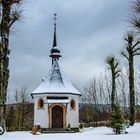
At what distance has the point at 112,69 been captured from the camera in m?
38.1

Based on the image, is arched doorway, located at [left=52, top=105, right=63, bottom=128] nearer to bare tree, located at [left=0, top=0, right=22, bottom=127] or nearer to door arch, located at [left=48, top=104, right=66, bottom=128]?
door arch, located at [left=48, top=104, right=66, bottom=128]

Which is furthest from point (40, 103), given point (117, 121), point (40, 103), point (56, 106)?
point (117, 121)

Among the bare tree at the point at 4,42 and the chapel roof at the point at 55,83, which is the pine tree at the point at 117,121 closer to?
the bare tree at the point at 4,42

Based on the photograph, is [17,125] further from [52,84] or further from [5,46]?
[5,46]

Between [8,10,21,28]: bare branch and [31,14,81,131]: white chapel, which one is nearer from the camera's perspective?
[8,10,21,28]: bare branch

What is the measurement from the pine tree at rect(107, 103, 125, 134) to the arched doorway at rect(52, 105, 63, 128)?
17.6 meters

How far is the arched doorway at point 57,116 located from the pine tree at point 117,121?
17.6 m

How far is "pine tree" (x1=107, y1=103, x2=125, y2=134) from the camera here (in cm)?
2231

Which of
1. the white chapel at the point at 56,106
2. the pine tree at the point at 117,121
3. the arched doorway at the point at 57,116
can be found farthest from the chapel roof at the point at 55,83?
the pine tree at the point at 117,121

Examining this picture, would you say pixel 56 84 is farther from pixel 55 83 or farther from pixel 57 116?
pixel 57 116

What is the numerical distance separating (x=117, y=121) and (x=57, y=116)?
18191mm

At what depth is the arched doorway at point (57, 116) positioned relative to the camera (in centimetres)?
3975

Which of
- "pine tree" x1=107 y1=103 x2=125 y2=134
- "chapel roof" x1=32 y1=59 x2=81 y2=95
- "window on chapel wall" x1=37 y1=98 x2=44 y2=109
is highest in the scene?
"chapel roof" x1=32 y1=59 x2=81 y2=95

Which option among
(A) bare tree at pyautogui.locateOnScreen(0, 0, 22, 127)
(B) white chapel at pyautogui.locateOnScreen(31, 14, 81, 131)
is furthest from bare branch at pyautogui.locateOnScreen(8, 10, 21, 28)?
(B) white chapel at pyautogui.locateOnScreen(31, 14, 81, 131)
